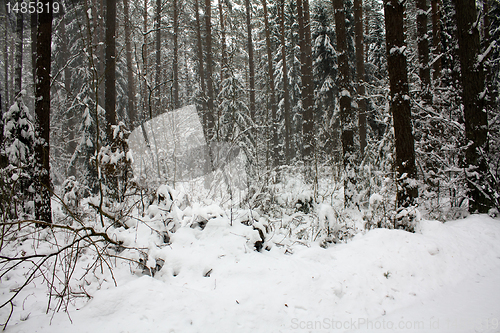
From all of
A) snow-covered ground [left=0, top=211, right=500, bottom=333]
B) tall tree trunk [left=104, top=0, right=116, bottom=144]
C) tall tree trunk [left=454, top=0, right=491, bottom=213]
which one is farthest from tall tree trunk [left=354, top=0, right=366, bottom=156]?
tall tree trunk [left=104, top=0, right=116, bottom=144]

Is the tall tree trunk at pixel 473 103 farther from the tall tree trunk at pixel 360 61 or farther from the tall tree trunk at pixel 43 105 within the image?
the tall tree trunk at pixel 43 105

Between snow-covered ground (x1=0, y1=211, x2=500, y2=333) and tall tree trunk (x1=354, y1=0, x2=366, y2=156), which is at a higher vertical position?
tall tree trunk (x1=354, y1=0, x2=366, y2=156)

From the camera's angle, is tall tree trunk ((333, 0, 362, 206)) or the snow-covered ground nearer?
the snow-covered ground

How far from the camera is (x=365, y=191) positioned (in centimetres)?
692

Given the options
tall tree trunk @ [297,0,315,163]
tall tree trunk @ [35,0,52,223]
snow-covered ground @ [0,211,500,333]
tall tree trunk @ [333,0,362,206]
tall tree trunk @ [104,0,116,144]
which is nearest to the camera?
snow-covered ground @ [0,211,500,333]

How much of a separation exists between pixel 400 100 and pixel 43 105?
756 cm

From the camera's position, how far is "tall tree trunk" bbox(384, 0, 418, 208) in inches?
214

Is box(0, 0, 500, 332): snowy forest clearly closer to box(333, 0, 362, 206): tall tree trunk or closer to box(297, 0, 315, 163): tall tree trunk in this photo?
box(333, 0, 362, 206): tall tree trunk

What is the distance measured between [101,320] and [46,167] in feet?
14.3

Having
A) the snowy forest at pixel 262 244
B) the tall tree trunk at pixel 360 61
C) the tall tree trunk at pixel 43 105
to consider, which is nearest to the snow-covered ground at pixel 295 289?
the snowy forest at pixel 262 244

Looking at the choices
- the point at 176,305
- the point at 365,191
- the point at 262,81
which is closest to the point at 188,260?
the point at 176,305

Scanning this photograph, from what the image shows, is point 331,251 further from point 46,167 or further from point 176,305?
point 46,167

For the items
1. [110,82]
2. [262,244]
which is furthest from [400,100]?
[110,82]

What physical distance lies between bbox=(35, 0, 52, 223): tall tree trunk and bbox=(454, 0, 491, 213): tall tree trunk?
351 inches
